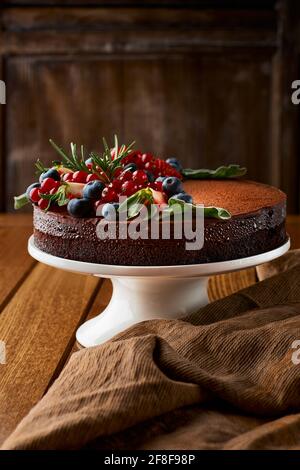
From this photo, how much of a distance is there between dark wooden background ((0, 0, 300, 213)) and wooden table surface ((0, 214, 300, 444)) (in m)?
0.91

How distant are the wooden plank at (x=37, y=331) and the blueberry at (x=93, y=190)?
0.22m

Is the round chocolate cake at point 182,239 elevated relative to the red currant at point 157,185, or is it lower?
lower

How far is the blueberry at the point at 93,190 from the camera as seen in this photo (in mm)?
1159

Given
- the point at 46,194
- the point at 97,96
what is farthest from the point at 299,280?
the point at 97,96

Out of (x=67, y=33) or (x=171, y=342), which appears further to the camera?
(x=67, y=33)

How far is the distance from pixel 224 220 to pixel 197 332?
0.58 feet

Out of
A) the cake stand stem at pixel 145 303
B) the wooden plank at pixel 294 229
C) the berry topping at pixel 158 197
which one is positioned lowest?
the cake stand stem at pixel 145 303

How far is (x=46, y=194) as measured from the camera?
1229 mm

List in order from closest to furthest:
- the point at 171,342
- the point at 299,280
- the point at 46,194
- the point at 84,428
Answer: the point at 84,428 → the point at 171,342 → the point at 46,194 → the point at 299,280

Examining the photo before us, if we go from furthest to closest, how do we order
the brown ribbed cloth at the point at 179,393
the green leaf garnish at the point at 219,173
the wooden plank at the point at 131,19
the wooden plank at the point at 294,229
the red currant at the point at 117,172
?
the wooden plank at the point at 131,19
the wooden plank at the point at 294,229
the green leaf garnish at the point at 219,173
the red currant at the point at 117,172
the brown ribbed cloth at the point at 179,393

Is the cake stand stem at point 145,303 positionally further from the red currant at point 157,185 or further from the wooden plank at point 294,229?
the wooden plank at point 294,229

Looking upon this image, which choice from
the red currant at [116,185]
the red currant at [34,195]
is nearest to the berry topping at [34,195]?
A: the red currant at [34,195]

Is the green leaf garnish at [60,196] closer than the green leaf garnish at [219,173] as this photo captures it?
Yes
